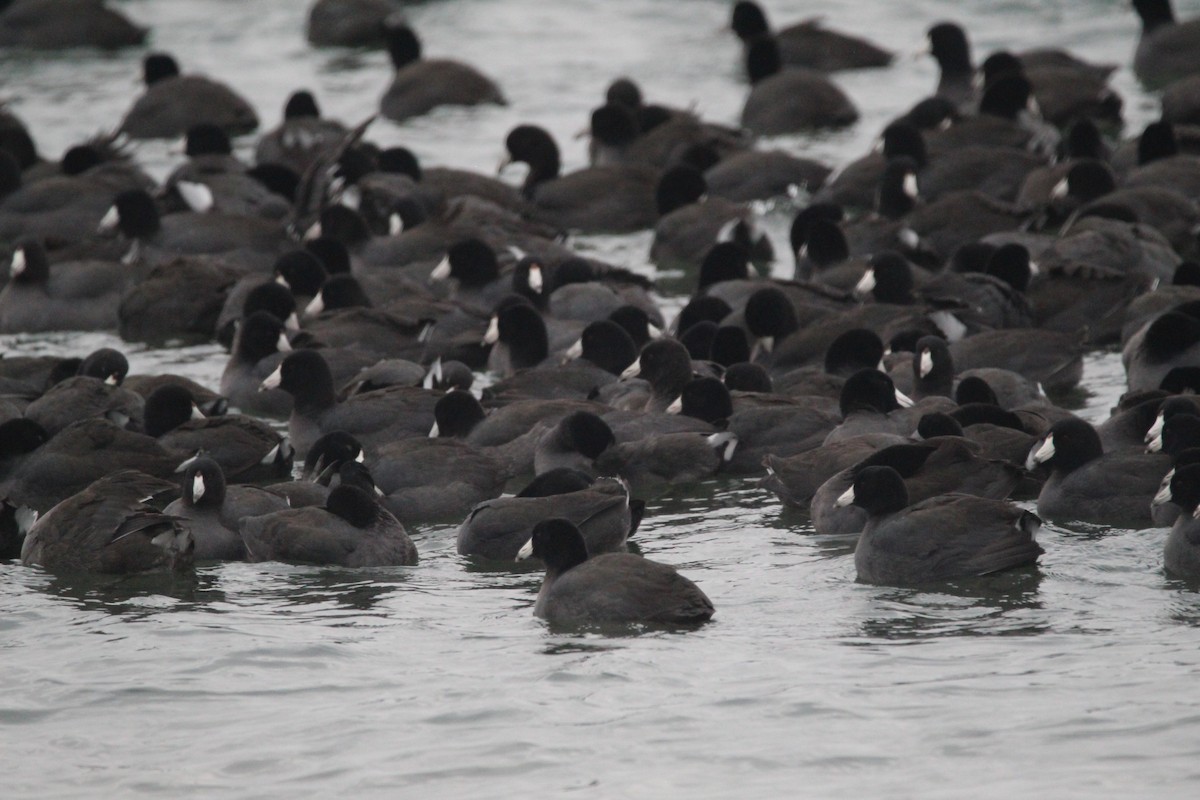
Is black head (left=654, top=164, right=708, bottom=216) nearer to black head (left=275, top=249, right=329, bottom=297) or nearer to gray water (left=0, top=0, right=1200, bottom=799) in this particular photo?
black head (left=275, top=249, right=329, bottom=297)

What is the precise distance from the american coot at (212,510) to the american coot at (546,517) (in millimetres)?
1331

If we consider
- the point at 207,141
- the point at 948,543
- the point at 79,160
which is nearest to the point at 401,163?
the point at 207,141

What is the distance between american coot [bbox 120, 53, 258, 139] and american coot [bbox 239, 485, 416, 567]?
14.9 m

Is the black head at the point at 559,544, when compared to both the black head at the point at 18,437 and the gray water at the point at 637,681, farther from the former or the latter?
the black head at the point at 18,437

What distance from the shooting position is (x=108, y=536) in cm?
1095

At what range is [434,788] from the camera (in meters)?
7.91

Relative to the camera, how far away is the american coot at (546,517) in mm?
10773

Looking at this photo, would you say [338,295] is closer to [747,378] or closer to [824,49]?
[747,378]

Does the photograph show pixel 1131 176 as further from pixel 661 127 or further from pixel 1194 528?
pixel 1194 528

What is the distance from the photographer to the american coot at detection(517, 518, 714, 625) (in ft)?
31.2

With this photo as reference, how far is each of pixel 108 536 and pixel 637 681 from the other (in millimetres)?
3698

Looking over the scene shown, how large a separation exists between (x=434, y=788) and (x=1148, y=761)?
293 cm

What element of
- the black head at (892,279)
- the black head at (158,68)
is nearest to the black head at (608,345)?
the black head at (892,279)

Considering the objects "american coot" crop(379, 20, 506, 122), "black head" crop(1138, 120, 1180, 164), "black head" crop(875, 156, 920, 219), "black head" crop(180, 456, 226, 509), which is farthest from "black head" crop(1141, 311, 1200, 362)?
"american coot" crop(379, 20, 506, 122)
